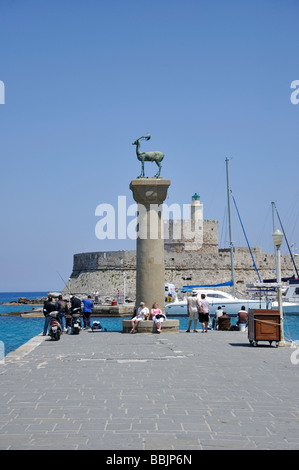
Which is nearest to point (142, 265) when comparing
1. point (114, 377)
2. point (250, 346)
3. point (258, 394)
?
point (250, 346)

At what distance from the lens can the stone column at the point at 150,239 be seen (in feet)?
56.1

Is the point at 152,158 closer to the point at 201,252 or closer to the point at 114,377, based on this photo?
the point at 114,377

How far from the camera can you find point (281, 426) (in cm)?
509

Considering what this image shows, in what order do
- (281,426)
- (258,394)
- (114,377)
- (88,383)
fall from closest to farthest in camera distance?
1. (281,426)
2. (258,394)
3. (88,383)
4. (114,377)

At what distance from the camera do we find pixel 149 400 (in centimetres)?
625

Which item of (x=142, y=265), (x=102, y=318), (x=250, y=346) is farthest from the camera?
(x=102, y=318)

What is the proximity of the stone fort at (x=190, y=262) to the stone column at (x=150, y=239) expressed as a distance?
45.1m

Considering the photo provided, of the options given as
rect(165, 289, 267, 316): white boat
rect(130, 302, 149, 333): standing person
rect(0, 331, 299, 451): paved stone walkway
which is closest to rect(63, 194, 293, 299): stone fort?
rect(165, 289, 267, 316): white boat

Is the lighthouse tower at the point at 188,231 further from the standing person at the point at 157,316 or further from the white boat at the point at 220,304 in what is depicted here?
the standing person at the point at 157,316

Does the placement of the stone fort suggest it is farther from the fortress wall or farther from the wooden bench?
the wooden bench

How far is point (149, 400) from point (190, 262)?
57.2 meters

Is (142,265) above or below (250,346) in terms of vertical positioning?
above

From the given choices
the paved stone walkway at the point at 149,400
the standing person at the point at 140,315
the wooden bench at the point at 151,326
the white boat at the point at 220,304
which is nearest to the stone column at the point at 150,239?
the standing person at the point at 140,315

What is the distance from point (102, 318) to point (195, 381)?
1423 inches
